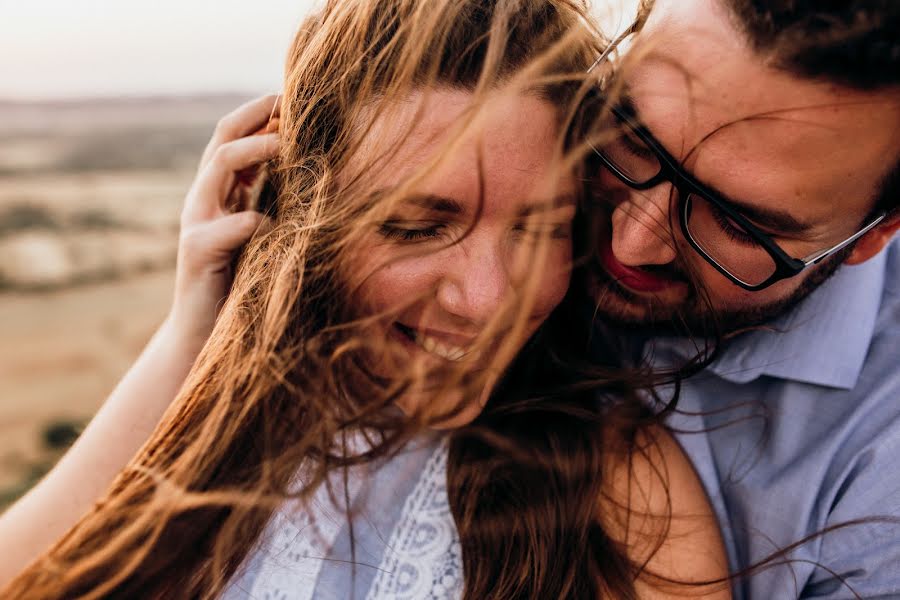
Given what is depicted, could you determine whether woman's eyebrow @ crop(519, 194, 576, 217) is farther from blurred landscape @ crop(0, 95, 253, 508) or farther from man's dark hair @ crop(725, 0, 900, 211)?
blurred landscape @ crop(0, 95, 253, 508)

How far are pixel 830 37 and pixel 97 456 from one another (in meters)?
1.94

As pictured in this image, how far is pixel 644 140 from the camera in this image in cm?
169

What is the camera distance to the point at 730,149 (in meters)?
1.62

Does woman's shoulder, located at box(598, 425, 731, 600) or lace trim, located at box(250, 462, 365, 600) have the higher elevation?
woman's shoulder, located at box(598, 425, 731, 600)

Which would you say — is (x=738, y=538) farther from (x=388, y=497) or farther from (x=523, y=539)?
(x=388, y=497)

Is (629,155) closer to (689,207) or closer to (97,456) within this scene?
(689,207)

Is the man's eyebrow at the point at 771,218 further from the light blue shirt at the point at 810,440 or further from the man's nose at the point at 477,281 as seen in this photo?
the man's nose at the point at 477,281

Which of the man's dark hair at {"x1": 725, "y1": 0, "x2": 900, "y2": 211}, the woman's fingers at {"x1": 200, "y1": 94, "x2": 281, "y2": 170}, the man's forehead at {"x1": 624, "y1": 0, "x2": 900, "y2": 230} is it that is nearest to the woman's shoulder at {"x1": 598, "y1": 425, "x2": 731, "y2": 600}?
the man's forehead at {"x1": 624, "y1": 0, "x2": 900, "y2": 230}

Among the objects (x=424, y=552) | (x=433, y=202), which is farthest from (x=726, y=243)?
(x=424, y=552)

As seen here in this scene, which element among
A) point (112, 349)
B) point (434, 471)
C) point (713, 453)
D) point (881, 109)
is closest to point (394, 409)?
point (434, 471)

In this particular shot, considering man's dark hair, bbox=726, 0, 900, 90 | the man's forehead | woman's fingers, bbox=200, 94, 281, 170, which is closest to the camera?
man's dark hair, bbox=726, 0, 900, 90

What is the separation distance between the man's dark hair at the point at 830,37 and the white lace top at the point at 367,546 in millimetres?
1252

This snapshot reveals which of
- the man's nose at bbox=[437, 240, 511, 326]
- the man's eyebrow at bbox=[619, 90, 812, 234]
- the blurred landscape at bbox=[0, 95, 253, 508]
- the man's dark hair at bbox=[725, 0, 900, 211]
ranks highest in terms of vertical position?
the man's dark hair at bbox=[725, 0, 900, 211]

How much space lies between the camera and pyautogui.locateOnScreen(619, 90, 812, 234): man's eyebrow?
1.70 metres
